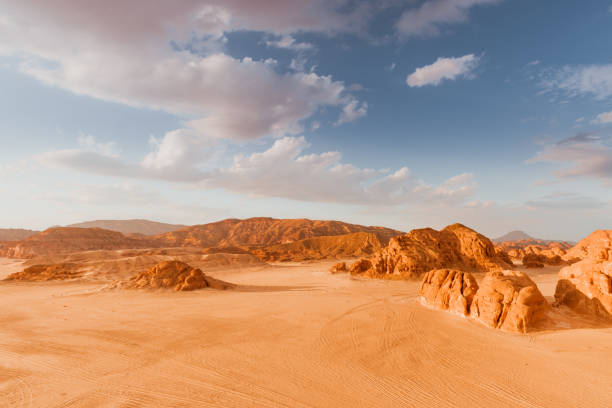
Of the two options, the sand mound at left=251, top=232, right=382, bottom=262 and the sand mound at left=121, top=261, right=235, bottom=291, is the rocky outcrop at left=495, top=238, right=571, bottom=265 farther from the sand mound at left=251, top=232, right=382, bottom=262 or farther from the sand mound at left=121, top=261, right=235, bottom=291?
the sand mound at left=121, top=261, right=235, bottom=291

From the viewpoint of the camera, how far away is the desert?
16.9 ft

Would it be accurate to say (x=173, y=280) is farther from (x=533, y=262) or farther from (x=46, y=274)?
(x=533, y=262)

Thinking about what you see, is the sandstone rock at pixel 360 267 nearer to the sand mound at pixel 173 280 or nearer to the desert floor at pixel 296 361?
the sand mound at pixel 173 280

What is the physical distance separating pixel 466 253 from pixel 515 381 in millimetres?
22744

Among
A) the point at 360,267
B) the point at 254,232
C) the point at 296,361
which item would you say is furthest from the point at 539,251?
the point at 254,232

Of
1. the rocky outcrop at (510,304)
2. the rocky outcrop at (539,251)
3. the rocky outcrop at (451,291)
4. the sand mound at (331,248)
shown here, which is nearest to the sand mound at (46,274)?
the rocky outcrop at (451,291)

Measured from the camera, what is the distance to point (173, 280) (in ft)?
55.5

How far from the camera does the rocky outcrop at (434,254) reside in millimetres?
23625

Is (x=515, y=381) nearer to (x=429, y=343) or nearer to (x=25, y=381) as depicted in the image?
(x=429, y=343)

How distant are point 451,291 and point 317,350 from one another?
6.46m

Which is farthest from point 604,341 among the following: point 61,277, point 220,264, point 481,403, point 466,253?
point 220,264

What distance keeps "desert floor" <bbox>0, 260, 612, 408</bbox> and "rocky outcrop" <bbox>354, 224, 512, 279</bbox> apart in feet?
43.2

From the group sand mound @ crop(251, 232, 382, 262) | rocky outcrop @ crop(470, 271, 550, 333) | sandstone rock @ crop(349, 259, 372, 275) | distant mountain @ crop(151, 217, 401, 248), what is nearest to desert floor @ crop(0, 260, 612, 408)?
rocky outcrop @ crop(470, 271, 550, 333)

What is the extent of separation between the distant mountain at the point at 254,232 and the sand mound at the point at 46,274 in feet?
180
